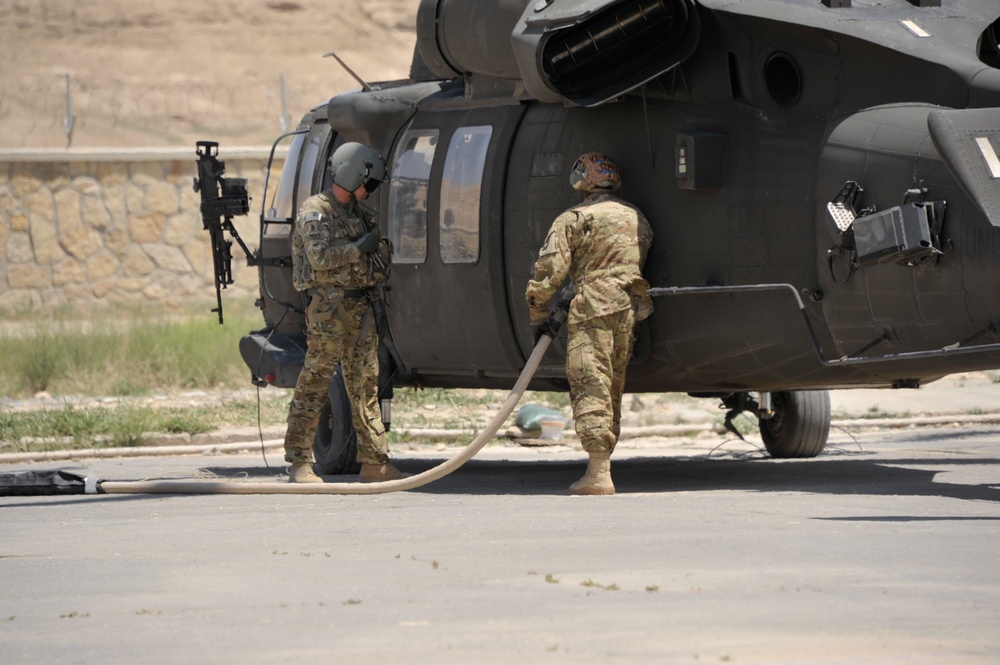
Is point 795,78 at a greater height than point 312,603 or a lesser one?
greater

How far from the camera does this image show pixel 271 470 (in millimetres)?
13195

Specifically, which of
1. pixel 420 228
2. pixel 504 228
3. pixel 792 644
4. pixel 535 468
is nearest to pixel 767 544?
pixel 792 644

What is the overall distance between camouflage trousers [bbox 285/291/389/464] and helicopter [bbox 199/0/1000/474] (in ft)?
1.85

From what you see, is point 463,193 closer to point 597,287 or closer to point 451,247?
point 451,247

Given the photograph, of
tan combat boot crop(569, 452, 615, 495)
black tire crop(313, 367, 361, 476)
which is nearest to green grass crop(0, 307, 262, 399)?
black tire crop(313, 367, 361, 476)

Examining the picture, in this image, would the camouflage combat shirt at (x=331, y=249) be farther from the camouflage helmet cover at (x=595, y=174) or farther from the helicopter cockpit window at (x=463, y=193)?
the camouflage helmet cover at (x=595, y=174)

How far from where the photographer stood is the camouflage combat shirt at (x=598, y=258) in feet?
31.5

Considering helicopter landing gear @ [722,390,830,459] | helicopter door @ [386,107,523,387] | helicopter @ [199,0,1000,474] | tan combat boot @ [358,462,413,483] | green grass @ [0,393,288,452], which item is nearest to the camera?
helicopter @ [199,0,1000,474]

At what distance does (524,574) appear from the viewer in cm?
673

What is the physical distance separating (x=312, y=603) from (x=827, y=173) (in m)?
4.16

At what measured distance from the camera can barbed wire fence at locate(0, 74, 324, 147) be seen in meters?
34.9

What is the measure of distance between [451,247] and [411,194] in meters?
0.66

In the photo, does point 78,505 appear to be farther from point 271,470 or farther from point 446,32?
point 446,32

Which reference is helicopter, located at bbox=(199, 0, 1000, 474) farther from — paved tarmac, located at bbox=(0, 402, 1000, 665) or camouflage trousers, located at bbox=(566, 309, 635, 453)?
paved tarmac, located at bbox=(0, 402, 1000, 665)
